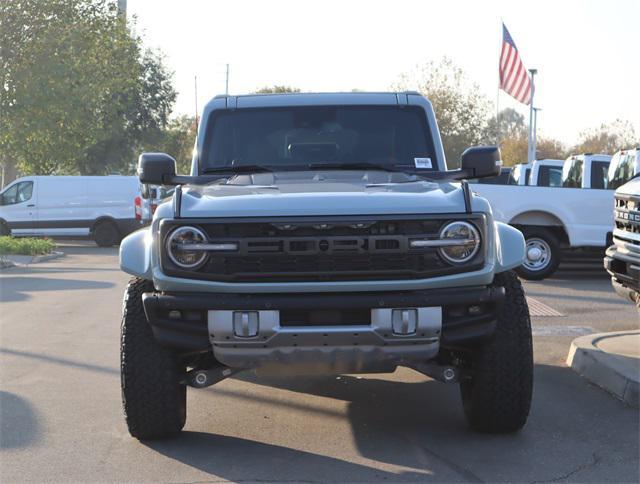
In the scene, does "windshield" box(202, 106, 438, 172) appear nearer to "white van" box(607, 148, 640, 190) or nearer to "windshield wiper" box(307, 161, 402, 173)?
"windshield wiper" box(307, 161, 402, 173)

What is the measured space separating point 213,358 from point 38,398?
1.88m

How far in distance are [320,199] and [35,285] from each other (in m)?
11.3

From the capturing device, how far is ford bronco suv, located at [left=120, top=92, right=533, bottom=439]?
202 inches

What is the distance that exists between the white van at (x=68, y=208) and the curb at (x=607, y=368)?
68.3ft

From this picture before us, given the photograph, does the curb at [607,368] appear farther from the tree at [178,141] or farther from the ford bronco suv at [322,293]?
the tree at [178,141]

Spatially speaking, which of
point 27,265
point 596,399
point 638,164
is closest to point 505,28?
point 27,265

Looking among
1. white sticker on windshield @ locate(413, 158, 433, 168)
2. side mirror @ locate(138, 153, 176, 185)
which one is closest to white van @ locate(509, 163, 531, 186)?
white sticker on windshield @ locate(413, 158, 433, 168)

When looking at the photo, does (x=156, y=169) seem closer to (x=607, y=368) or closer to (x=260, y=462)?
(x=260, y=462)

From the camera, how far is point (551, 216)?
1633 centimetres

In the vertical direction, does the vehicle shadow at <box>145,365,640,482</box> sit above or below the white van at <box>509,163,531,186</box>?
below

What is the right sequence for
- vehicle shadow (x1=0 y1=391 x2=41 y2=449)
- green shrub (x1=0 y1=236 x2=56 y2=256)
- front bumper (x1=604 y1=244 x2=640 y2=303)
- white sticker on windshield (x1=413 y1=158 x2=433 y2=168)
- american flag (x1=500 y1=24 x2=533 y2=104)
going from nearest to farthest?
vehicle shadow (x1=0 y1=391 x2=41 y2=449), white sticker on windshield (x1=413 y1=158 x2=433 y2=168), front bumper (x1=604 y1=244 x2=640 y2=303), green shrub (x1=0 y1=236 x2=56 y2=256), american flag (x1=500 y1=24 x2=533 y2=104)

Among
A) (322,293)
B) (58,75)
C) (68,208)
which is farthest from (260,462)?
(58,75)

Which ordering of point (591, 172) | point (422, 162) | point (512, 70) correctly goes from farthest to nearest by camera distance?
point (512, 70)
point (591, 172)
point (422, 162)

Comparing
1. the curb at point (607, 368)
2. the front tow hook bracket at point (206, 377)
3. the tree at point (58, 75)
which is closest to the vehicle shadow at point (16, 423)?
the front tow hook bracket at point (206, 377)
